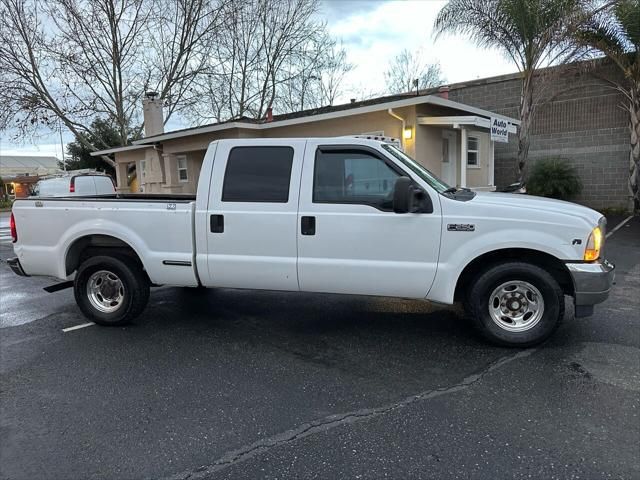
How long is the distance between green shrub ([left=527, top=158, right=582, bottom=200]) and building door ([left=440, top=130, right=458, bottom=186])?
9.81 ft

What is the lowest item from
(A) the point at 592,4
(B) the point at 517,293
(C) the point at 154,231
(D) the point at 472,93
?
(B) the point at 517,293

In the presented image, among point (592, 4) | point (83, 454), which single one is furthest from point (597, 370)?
point (592, 4)

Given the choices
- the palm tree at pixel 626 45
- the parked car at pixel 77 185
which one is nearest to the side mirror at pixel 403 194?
the palm tree at pixel 626 45

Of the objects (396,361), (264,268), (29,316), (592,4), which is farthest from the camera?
(592,4)

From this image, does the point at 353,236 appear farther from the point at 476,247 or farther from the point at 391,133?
the point at 391,133

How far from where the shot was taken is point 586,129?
16.4m

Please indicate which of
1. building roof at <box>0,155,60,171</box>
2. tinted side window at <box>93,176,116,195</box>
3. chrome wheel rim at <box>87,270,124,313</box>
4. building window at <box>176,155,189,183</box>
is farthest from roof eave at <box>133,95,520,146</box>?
building roof at <box>0,155,60,171</box>

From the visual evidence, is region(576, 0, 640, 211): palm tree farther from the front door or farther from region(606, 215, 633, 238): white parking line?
the front door

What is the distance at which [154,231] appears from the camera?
5.10 meters

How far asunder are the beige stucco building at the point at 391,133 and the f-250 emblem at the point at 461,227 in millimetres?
6318

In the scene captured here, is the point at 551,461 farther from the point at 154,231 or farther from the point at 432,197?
the point at 154,231

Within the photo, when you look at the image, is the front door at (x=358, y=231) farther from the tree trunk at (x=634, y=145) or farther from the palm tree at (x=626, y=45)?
the tree trunk at (x=634, y=145)

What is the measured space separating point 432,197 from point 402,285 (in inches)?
35.1

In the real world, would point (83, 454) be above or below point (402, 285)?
below
